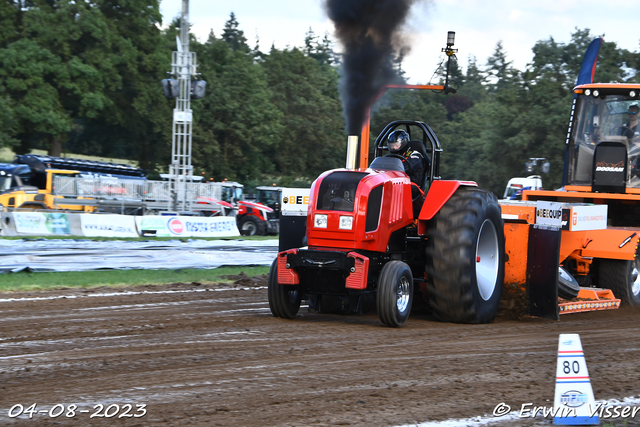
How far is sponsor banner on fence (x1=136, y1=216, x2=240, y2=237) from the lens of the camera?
2164cm

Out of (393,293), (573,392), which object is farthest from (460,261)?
(573,392)

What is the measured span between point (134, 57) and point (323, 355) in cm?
3945

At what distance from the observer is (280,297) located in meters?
7.93

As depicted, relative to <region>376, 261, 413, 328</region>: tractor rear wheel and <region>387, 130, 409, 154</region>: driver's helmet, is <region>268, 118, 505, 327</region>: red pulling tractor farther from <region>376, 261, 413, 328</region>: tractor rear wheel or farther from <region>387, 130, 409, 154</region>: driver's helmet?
<region>387, 130, 409, 154</region>: driver's helmet

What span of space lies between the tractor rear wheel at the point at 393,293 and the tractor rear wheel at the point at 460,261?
41cm

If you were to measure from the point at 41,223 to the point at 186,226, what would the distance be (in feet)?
14.1

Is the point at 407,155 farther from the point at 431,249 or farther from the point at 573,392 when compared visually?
the point at 573,392

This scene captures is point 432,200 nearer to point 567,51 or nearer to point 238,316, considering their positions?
point 238,316

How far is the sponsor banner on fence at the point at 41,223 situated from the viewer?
20422mm

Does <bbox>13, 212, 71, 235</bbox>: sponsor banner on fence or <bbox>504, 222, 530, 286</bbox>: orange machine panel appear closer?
<bbox>504, 222, 530, 286</bbox>: orange machine panel

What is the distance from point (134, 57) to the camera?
4234cm

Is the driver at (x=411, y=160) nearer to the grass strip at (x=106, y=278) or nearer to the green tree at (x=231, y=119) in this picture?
the grass strip at (x=106, y=278)

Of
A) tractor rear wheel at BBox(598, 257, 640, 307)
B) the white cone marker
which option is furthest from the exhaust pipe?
tractor rear wheel at BBox(598, 257, 640, 307)

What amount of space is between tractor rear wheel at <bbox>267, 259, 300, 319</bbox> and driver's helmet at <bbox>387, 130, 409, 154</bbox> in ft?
6.67
